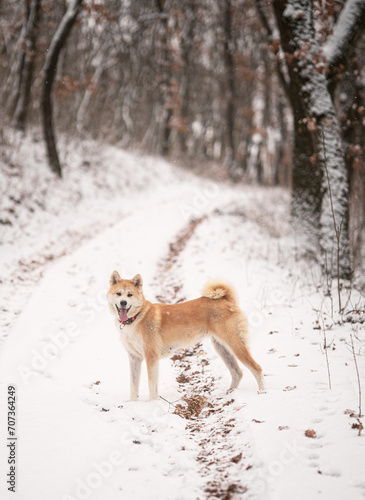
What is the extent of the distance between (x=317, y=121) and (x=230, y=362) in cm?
650

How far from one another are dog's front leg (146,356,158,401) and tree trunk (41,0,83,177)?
12.3m

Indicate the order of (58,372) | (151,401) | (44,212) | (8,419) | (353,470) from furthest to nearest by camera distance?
(44,212) < (58,372) < (151,401) < (8,419) < (353,470)

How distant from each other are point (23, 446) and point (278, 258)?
7.68 meters

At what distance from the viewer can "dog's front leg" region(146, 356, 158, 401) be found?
15.3 feet

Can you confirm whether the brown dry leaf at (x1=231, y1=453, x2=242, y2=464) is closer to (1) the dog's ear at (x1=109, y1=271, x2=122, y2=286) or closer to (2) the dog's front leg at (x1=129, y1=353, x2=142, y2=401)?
(2) the dog's front leg at (x1=129, y1=353, x2=142, y2=401)

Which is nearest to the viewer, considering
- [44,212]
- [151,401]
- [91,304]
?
[151,401]

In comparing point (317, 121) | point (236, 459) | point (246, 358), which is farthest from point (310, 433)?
point (317, 121)

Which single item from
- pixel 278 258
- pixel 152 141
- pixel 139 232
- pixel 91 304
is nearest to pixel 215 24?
pixel 152 141

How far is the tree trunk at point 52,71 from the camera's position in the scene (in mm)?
13515

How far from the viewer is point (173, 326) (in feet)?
15.7

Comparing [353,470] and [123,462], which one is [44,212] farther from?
[353,470]

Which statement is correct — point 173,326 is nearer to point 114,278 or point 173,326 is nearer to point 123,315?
point 123,315

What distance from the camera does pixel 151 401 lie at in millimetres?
4590

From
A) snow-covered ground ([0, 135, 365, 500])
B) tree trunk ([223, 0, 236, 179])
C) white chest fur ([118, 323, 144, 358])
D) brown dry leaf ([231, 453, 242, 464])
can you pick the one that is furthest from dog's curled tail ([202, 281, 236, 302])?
tree trunk ([223, 0, 236, 179])
